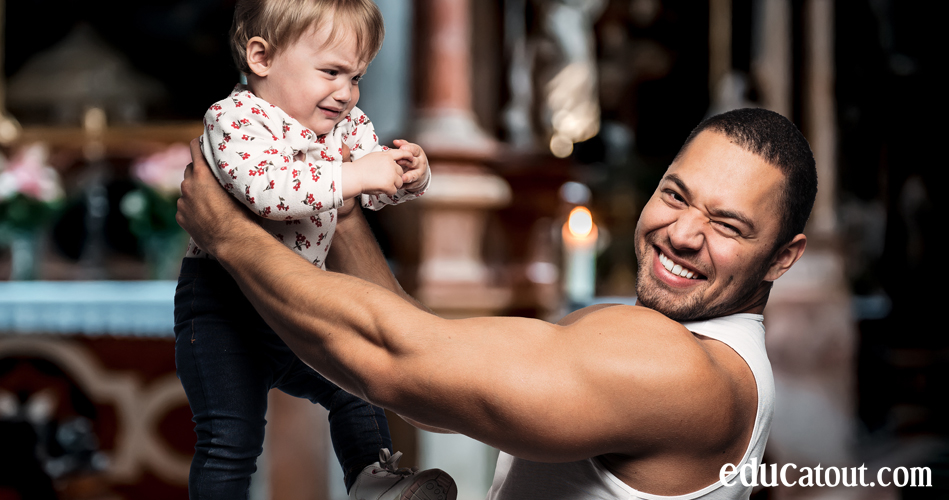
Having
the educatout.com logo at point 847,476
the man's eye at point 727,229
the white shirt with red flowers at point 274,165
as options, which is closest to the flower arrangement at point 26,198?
the white shirt with red flowers at point 274,165

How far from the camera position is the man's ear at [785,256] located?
1366 millimetres

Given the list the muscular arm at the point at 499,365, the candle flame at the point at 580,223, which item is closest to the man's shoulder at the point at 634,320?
the muscular arm at the point at 499,365

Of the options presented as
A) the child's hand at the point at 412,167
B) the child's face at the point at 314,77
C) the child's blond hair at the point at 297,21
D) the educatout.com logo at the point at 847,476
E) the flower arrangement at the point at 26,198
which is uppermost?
the child's blond hair at the point at 297,21

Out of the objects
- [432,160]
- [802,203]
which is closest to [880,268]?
[432,160]

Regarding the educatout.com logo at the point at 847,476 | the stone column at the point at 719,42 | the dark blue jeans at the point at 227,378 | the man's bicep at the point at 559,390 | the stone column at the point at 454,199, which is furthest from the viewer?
the stone column at the point at 719,42

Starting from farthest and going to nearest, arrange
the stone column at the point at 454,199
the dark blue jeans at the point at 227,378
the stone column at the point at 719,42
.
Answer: the stone column at the point at 719,42 → the stone column at the point at 454,199 → the dark blue jeans at the point at 227,378

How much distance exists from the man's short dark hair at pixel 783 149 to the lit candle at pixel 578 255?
2543 mm

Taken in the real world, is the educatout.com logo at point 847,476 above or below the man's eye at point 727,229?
below

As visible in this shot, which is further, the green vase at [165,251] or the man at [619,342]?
the green vase at [165,251]

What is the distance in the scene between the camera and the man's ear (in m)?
1.37

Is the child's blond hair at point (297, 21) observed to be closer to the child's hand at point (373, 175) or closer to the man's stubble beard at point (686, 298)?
the child's hand at point (373, 175)

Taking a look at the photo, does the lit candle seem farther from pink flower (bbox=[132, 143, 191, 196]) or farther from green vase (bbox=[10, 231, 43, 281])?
green vase (bbox=[10, 231, 43, 281])

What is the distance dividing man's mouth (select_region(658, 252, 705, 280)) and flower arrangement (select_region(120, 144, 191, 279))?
2984 millimetres

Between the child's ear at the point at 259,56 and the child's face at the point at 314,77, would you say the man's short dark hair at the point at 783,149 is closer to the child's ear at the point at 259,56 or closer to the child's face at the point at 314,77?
the child's face at the point at 314,77
